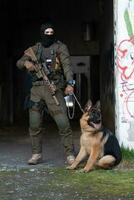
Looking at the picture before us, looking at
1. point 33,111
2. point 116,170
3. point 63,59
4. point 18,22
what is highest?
point 18,22

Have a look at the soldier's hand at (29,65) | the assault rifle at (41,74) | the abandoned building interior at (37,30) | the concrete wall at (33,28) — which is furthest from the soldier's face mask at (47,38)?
the concrete wall at (33,28)

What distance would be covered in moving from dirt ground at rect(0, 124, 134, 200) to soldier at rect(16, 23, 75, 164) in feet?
1.55

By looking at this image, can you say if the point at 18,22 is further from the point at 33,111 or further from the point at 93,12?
the point at 33,111

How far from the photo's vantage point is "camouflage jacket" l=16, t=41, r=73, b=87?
9258 mm

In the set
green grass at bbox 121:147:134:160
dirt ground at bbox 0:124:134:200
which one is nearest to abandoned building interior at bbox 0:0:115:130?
dirt ground at bbox 0:124:134:200

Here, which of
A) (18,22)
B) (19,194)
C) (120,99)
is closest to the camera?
(19,194)

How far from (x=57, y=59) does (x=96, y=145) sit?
1539mm

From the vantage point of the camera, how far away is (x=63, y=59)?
30.4ft

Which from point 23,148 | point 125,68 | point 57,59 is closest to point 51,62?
point 57,59

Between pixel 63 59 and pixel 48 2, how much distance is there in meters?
9.60

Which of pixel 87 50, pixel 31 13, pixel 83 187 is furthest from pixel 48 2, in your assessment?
pixel 83 187

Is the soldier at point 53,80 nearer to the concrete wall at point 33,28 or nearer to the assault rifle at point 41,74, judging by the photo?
the assault rifle at point 41,74

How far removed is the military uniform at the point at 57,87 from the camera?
9281mm

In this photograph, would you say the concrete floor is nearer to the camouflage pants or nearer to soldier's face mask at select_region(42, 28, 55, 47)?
the camouflage pants
